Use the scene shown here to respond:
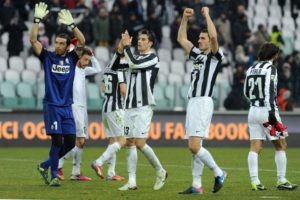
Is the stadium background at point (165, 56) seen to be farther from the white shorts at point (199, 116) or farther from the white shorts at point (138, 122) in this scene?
the white shorts at point (199, 116)

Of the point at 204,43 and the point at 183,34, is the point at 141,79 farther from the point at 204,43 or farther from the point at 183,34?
the point at 204,43

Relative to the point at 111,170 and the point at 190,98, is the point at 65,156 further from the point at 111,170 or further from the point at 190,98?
the point at 190,98

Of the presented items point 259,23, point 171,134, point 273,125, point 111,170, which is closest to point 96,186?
point 111,170

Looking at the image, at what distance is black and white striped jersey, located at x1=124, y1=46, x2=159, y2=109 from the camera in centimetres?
1642

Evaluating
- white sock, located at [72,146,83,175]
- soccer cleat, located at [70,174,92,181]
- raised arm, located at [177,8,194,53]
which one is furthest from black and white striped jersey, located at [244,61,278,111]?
white sock, located at [72,146,83,175]

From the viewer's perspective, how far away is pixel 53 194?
1554cm

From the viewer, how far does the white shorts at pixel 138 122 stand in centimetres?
1639

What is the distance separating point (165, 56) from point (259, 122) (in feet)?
53.9

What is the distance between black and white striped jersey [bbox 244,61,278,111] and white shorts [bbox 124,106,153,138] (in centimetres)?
152

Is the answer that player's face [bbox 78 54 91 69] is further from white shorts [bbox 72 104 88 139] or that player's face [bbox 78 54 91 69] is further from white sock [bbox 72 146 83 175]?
white sock [bbox 72 146 83 175]

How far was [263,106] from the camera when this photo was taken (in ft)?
53.3

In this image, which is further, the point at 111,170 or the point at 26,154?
the point at 26,154

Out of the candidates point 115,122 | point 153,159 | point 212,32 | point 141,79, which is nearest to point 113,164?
point 115,122

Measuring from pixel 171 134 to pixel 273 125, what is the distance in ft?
43.6
